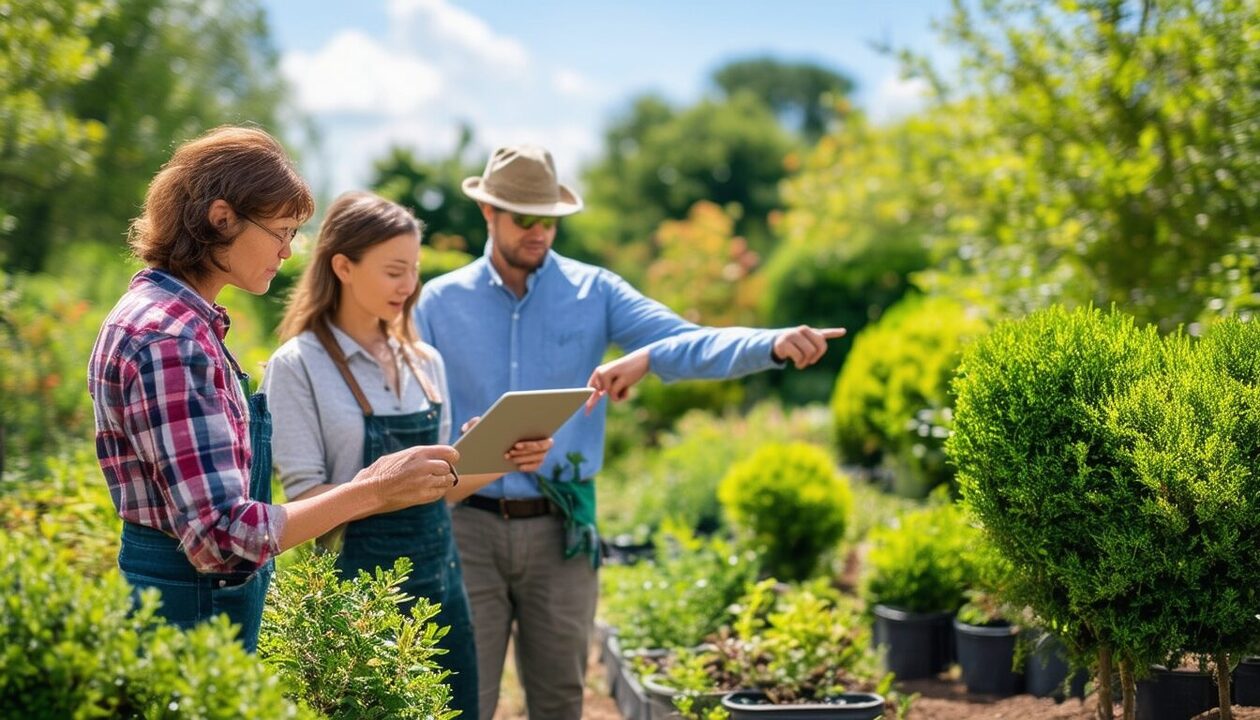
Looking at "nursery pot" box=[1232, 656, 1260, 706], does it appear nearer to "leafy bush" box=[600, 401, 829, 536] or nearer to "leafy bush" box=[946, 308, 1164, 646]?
"leafy bush" box=[946, 308, 1164, 646]

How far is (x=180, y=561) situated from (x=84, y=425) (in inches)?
203

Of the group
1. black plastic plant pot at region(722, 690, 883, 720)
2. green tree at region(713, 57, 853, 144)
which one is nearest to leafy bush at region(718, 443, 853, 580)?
black plastic plant pot at region(722, 690, 883, 720)

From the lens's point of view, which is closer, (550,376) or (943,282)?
(550,376)

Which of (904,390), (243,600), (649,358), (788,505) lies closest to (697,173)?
(904,390)

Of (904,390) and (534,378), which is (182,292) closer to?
(534,378)

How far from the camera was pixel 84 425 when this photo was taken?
267 inches

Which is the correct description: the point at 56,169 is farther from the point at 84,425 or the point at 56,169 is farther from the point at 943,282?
the point at 943,282

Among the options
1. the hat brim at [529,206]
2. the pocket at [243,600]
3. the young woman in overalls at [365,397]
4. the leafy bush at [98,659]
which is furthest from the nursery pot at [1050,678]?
the leafy bush at [98,659]

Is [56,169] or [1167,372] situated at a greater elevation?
[56,169]

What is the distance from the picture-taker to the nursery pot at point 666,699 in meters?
4.02

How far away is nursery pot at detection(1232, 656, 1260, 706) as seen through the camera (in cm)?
330

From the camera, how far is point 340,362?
3127 millimetres

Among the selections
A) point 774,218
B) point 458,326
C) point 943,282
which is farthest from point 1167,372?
point 774,218

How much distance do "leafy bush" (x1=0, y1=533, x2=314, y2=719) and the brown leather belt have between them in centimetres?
185
